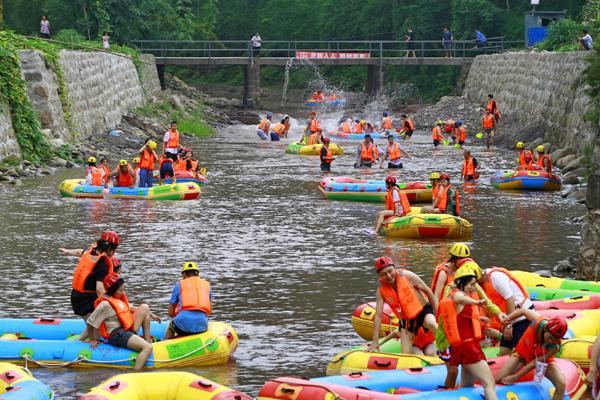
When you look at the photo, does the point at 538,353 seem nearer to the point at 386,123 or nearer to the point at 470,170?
the point at 470,170

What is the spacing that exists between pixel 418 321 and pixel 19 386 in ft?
13.8

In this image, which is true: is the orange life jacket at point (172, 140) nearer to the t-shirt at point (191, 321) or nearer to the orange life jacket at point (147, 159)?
the orange life jacket at point (147, 159)

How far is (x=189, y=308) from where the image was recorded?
566 inches

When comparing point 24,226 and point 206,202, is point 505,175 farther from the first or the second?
point 24,226

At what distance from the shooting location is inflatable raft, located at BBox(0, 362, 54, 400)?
38.3 ft

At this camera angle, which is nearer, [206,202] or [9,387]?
[9,387]

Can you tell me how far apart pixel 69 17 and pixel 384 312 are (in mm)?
50661

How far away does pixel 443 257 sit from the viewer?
21391 mm

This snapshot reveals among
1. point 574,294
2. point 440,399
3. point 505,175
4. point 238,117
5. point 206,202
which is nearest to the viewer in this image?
point 440,399

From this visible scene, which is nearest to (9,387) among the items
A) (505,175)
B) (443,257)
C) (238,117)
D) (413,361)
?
(413,361)

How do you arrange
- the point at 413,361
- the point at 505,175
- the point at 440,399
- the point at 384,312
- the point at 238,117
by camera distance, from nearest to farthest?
the point at 440,399
the point at 413,361
the point at 384,312
the point at 505,175
the point at 238,117

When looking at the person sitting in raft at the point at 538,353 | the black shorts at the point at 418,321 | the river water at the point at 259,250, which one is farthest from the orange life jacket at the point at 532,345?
the river water at the point at 259,250

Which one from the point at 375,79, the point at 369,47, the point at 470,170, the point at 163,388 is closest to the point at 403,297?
the point at 163,388

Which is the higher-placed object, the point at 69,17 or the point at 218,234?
the point at 69,17
